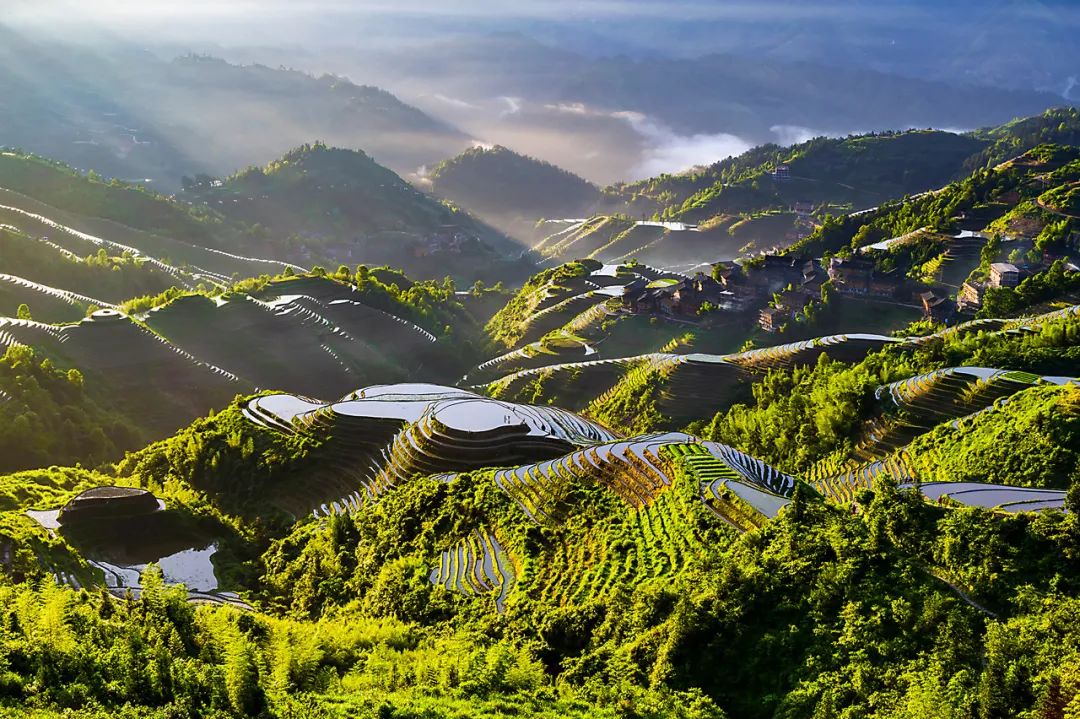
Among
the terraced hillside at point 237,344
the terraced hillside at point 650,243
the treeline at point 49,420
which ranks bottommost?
the treeline at point 49,420

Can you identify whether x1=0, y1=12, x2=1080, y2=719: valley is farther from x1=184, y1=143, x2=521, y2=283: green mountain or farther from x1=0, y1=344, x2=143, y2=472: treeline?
x1=184, y1=143, x2=521, y2=283: green mountain

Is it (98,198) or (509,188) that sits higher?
(509,188)

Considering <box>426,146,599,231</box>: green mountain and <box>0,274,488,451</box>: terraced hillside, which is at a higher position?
<box>426,146,599,231</box>: green mountain

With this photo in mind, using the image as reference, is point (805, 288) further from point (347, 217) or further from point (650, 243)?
point (347, 217)

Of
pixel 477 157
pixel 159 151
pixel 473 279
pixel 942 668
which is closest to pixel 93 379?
pixel 942 668

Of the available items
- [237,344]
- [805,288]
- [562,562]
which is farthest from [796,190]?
[562,562]

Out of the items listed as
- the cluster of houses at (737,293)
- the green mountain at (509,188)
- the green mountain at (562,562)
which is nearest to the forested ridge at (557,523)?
the green mountain at (562,562)

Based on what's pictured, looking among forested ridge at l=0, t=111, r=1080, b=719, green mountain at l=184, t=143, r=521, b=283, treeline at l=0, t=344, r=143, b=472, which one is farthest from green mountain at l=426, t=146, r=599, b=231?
treeline at l=0, t=344, r=143, b=472

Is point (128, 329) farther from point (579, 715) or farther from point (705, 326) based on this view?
point (579, 715)

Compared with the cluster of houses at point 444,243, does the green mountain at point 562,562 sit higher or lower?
lower

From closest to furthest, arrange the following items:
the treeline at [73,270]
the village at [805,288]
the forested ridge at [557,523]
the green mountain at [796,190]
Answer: the forested ridge at [557,523] → the village at [805,288] → the treeline at [73,270] → the green mountain at [796,190]

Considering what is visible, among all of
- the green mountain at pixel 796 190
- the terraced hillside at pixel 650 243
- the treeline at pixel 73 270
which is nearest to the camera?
the treeline at pixel 73 270

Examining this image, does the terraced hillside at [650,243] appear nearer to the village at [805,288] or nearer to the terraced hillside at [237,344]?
the village at [805,288]
